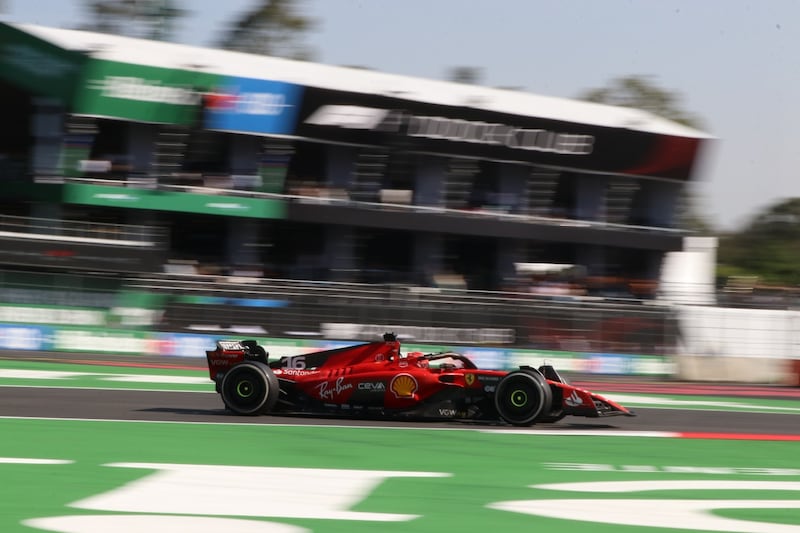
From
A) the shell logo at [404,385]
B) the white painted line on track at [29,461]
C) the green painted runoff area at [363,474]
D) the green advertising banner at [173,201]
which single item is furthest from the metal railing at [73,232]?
the white painted line on track at [29,461]

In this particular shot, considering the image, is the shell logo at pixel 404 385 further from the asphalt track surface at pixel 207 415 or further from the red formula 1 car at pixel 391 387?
the asphalt track surface at pixel 207 415

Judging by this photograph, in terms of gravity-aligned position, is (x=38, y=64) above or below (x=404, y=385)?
above

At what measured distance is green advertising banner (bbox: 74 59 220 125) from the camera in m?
28.0

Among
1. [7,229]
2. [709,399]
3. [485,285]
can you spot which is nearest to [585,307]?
Answer: [709,399]

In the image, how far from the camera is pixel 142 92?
28609 millimetres

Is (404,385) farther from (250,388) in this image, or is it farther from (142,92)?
(142,92)

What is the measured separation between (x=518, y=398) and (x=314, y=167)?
845 inches

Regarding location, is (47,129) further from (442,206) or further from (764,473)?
(764,473)

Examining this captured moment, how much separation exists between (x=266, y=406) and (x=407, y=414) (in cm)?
145

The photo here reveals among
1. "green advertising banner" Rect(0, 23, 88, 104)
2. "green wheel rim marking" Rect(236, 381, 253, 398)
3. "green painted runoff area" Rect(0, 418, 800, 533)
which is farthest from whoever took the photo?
"green advertising banner" Rect(0, 23, 88, 104)

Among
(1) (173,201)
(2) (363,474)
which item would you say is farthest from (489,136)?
(2) (363,474)

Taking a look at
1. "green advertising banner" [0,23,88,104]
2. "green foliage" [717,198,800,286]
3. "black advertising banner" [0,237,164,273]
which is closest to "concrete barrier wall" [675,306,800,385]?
"black advertising banner" [0,237,164,273]

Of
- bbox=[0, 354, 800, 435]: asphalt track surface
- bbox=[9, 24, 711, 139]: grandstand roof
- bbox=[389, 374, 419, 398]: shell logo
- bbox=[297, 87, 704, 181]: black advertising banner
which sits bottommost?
bbox=[0, 354, 800, 435]: asphalt track surface

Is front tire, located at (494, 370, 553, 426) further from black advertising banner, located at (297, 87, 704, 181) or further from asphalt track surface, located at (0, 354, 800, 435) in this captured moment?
black advertising banner, located at (297, 87, 704, 181)
